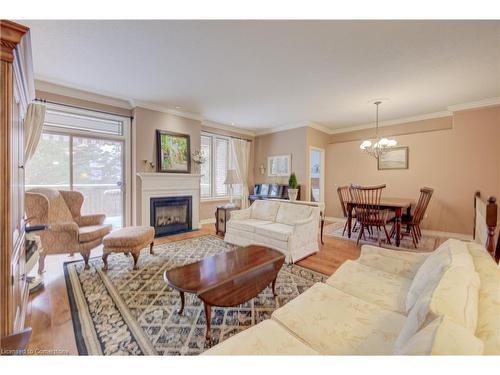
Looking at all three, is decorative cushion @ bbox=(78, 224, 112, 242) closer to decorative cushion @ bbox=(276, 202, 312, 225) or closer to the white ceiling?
the white ceiling

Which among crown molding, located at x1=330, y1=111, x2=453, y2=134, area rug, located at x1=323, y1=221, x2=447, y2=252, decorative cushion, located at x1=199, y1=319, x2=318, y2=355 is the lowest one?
area rug, located at x1=323, y1=221, x2=447, y2=252

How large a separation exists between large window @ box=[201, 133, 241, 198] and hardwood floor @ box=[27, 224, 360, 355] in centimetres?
283

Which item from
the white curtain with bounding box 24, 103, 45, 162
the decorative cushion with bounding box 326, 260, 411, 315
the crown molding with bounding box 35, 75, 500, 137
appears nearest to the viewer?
the decorative cushion with bounding box 326, 260, 411, 315

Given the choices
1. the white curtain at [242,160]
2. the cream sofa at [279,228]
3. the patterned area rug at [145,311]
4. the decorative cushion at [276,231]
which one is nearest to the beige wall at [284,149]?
the white curtain at [242,160]

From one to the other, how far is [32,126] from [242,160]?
14.2ft

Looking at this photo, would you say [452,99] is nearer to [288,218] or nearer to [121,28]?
[288,218]

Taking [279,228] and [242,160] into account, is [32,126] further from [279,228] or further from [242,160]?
[242,160]

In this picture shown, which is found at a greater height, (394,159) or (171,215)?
(394,159)

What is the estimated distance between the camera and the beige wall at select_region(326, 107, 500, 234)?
4.02 meters

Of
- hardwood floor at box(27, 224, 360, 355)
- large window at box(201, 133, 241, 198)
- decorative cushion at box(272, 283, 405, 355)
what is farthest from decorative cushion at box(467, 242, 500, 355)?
large window at box(201, 133, 241, 198)

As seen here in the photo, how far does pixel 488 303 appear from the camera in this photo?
85cm

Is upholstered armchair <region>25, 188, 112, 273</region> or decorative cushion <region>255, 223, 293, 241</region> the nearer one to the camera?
upholstered armchair <region>25, 188, 112, 273</region>

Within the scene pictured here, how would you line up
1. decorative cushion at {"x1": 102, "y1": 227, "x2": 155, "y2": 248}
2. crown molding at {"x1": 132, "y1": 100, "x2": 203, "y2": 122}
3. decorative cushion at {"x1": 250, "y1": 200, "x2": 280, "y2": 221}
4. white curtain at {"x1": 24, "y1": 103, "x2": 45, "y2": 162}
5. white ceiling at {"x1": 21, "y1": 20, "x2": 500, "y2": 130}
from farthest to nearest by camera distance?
crown molding at {"x1": 132, "y1": 100, "x2": 203, "y2": 122}, decorative cushion at {"x1": 250, "y1": 200, "x2": 280, "y2": 221}, white curtain at {"x1": 24, "y1": 103, "x2": 45, "y2": 162}, decorative cushion at {"x1": 102, "y1": 227, "x2": 155, "y2": 248}, white ceiling at {"x1": 21, "y1": 20, "x2": 500, "y2": 130}

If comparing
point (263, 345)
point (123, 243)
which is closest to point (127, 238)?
point (123, 243)
